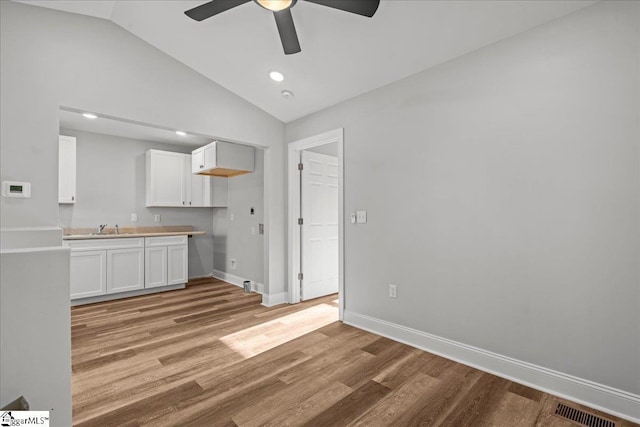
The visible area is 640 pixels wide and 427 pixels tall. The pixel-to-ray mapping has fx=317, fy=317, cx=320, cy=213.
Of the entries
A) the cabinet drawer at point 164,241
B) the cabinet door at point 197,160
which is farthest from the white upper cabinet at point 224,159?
the cabinet drawer at point 164,241

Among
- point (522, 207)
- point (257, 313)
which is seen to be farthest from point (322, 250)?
point (522, 207)

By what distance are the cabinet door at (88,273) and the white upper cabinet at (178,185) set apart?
127 cm

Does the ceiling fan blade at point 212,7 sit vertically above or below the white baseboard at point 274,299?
above

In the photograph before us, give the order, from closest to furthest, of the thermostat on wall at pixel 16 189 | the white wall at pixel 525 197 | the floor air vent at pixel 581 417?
1. the floor air vent at pixel 581 417
2. the white wall at pixel 525 197
3. the thermostat on wall at pixel 16 189

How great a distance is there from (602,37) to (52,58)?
400 cm

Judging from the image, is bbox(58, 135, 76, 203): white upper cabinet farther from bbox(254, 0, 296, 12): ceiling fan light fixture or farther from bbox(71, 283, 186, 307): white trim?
bbox(254, 0, 296, 12): ceiling fan light fixture

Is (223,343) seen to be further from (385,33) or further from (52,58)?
(385,33)

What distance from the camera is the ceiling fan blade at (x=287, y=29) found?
80.6 inches

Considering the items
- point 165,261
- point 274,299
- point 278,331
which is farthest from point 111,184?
point 278,331

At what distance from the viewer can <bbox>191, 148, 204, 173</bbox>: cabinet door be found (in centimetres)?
502

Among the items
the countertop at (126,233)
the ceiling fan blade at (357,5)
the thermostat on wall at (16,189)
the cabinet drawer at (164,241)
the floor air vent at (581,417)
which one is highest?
the ceiling fan blade at (357,5)

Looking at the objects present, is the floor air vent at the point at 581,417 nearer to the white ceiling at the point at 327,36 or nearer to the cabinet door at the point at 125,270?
the white ceiling at the point at 327,36

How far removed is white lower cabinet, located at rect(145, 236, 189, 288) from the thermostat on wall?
8.02 ft

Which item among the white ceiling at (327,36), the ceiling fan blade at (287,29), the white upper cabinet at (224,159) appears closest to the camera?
the ceiling fan blade at (287,29)
